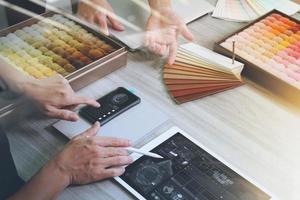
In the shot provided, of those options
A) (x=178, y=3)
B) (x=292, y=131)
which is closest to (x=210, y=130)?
(x=292, y=131)

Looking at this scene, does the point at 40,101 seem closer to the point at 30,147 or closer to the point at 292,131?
the point at 30,147

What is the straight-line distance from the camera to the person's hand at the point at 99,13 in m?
1.24

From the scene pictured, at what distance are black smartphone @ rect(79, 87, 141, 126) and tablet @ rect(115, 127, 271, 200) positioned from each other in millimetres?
124

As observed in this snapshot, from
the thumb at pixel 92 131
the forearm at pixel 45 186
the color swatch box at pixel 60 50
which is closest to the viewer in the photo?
the forearm at pixel 45 186

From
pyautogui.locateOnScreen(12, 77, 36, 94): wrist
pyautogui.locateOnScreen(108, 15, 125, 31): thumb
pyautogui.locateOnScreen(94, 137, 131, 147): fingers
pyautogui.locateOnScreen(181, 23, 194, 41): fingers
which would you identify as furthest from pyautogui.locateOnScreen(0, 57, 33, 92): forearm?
pyautogui.locateOnScreen(181, 23, 194, 41): fingers

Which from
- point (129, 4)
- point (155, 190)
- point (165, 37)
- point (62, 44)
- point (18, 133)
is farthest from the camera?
point (129, 4)

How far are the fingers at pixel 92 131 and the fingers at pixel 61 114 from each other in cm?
5

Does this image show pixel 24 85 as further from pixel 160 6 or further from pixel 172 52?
pixel 160 6

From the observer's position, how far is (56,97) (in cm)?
99

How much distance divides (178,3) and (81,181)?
779 mm

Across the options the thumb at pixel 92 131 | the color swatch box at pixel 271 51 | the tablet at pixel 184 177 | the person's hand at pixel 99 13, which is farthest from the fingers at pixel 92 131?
the color swatch box at pixel 271 51

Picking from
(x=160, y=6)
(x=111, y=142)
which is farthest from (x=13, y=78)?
(x=160, y=6)

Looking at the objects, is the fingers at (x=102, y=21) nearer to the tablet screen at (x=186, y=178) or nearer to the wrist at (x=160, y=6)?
the wrist at (x=160, y=6)

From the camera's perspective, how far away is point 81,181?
0.86m
